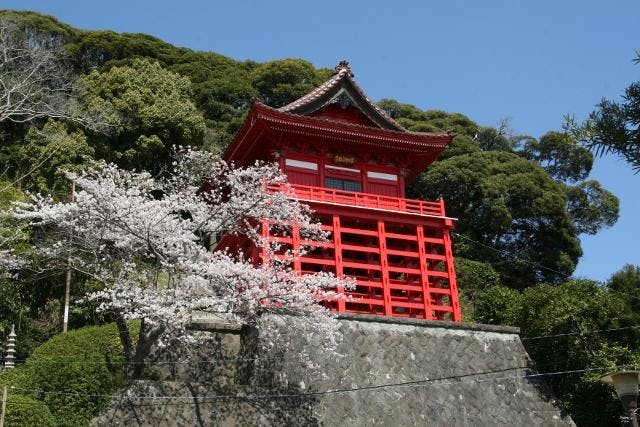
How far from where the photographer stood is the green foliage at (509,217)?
36.8 metres

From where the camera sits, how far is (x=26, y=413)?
14.2 metres

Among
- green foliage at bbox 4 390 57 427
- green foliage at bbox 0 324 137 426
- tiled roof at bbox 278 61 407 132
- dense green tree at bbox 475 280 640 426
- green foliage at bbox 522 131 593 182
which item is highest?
green foliage at bbox 522 131 593 182

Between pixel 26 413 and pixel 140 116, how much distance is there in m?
20.2

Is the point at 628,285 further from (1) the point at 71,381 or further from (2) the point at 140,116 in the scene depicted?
(2) the point at 140,116

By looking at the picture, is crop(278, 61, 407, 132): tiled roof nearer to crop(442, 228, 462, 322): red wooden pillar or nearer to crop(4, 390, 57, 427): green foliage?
crop(442, 228, 462, 322): red wooden pillar

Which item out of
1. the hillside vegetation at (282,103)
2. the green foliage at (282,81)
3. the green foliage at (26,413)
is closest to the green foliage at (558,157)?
the hillside vegetation at (282,103)

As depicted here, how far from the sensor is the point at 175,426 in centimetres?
1549

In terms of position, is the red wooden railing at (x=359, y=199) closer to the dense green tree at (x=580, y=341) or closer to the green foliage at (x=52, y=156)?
the dense green tree at (x=580, y=341)

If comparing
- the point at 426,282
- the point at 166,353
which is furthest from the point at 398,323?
the point at 166,353

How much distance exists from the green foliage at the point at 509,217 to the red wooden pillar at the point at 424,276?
13224mm

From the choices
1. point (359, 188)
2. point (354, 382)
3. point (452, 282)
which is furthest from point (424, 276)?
point (354, 382)

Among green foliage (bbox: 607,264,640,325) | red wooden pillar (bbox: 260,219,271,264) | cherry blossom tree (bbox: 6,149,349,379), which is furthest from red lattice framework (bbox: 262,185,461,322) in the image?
green foliage (bbox: 607,264,640,325)

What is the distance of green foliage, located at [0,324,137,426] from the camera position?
50.4 feet

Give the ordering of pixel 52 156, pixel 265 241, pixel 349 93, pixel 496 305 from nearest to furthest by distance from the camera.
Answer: pixel 265 241, pixel 349 93, pixel 496 305, pixel 52 156
